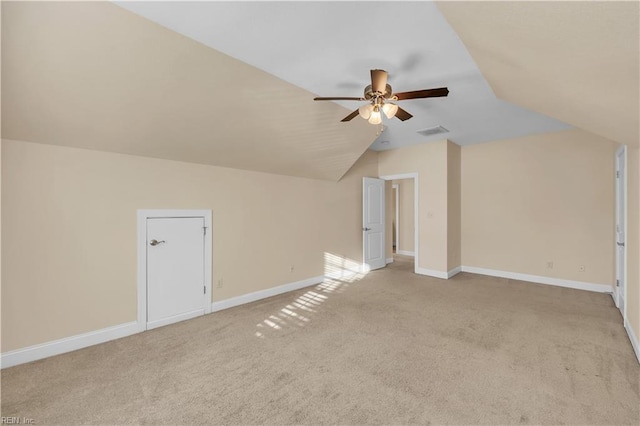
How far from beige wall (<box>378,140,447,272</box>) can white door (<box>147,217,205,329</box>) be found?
4105 millimetres

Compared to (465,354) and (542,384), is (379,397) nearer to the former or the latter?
(465,354)

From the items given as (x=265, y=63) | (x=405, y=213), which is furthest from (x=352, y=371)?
(x=405, y=213)

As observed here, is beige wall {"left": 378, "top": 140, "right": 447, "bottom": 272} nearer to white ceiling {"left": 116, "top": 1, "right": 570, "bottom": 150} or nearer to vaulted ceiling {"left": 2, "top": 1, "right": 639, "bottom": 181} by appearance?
white ceiling {"left": 116, "top": 1, "right": 570, "bottom": 150}

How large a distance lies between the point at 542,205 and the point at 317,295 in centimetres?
426

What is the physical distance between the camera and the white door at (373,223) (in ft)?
18.8

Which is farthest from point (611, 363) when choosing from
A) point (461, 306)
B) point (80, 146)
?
point (80, 146)

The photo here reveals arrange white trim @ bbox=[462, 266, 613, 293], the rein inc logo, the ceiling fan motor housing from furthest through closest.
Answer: white trim @ bbox=[462, 266, 613, 293] → the ceiling fan motor housing → the rein inc logo

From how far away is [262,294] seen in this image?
13.4ft

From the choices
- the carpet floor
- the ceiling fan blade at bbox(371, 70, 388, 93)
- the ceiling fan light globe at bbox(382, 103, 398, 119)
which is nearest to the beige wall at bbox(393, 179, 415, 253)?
the carpet floor

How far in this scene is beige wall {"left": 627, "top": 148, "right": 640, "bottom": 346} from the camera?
2.50 metres

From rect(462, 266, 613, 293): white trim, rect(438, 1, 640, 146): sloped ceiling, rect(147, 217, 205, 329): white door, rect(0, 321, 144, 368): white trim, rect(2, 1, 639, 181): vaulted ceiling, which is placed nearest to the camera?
rect(438, 1, 640, 146): sloped ceiling

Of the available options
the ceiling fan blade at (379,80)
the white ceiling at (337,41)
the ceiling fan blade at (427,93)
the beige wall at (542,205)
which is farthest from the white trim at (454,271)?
the ceiling fan blade at (379,80)

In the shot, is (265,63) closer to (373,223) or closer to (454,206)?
(373,223)

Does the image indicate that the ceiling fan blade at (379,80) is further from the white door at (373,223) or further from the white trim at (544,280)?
the white trim at (544,280)
